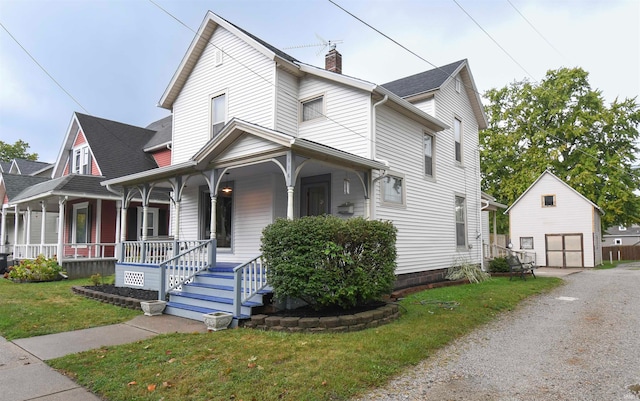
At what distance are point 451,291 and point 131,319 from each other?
7.76m

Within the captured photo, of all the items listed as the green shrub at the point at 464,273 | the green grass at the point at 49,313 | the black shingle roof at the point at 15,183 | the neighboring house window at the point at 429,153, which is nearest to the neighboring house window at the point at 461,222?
the green shrub at the point at 464,273

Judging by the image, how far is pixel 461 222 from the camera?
14859 millimetres

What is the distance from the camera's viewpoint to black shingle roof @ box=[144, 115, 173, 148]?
869 inches

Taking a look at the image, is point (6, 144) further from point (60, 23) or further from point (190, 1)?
point (190, 1)

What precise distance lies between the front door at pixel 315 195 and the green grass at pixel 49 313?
476 centimetres

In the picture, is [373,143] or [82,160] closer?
[373,143]

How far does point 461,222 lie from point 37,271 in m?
15.0

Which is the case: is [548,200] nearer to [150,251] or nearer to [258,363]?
[150,251]

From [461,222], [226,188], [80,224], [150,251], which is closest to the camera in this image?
[150,251]

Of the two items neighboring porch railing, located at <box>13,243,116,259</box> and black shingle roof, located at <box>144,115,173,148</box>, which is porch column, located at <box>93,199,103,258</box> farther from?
black shingle roof, located at <box>144,115,173,148</box>

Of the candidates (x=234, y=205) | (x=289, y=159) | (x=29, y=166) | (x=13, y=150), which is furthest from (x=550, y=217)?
(x=13, y=150)

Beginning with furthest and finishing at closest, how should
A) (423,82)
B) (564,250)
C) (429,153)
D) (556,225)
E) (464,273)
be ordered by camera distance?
(556,225)
(564,250)
(423,82)
(464,273)
(429,153)

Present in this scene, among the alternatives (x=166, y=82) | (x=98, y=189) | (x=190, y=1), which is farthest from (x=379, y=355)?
(x=98, y=189)

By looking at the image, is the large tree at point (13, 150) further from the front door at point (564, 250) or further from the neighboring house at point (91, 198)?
the front door at point (564, 250)
